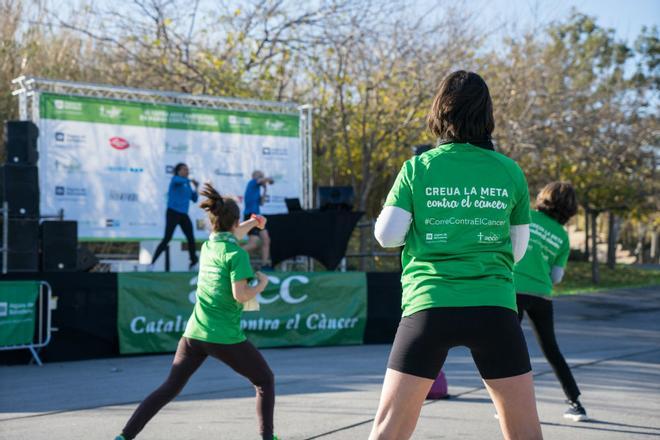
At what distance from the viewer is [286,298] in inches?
484

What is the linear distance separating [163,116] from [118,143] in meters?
1.06

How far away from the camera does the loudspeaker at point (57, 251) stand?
471 inches

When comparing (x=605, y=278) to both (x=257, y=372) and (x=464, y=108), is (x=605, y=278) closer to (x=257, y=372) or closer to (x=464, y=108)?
(x=257, y=372)

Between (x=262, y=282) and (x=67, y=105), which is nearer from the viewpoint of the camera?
(x=262, y=282)

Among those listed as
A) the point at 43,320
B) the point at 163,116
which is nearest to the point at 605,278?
the point at 163,116

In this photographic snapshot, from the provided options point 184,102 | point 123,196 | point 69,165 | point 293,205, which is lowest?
point 293,205

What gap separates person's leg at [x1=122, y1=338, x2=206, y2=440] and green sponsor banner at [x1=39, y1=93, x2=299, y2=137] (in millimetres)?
11996

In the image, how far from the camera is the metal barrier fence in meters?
10.7

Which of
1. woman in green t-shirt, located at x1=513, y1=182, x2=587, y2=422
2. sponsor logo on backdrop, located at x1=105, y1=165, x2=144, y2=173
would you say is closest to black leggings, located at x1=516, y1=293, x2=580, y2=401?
woman in green t-shirt, located at x1=513, y1=182, x2=587, y2=422

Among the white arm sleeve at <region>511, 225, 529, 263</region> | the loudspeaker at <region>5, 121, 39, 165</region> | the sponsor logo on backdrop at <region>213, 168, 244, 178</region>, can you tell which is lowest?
the white arm sleeve at <region>511, 225, 529, 263</region>

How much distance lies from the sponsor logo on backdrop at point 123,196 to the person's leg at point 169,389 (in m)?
12.0

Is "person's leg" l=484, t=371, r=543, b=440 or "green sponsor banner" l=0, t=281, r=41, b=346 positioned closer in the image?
"person's leg" l=484, t=371, r=543, b=440

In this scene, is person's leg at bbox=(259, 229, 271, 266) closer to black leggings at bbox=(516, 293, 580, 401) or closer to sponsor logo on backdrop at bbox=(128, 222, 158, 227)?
sponsor logo on backdrop at bbox=(128, 222, 158, 227)

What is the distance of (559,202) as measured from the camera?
6.59 meters
